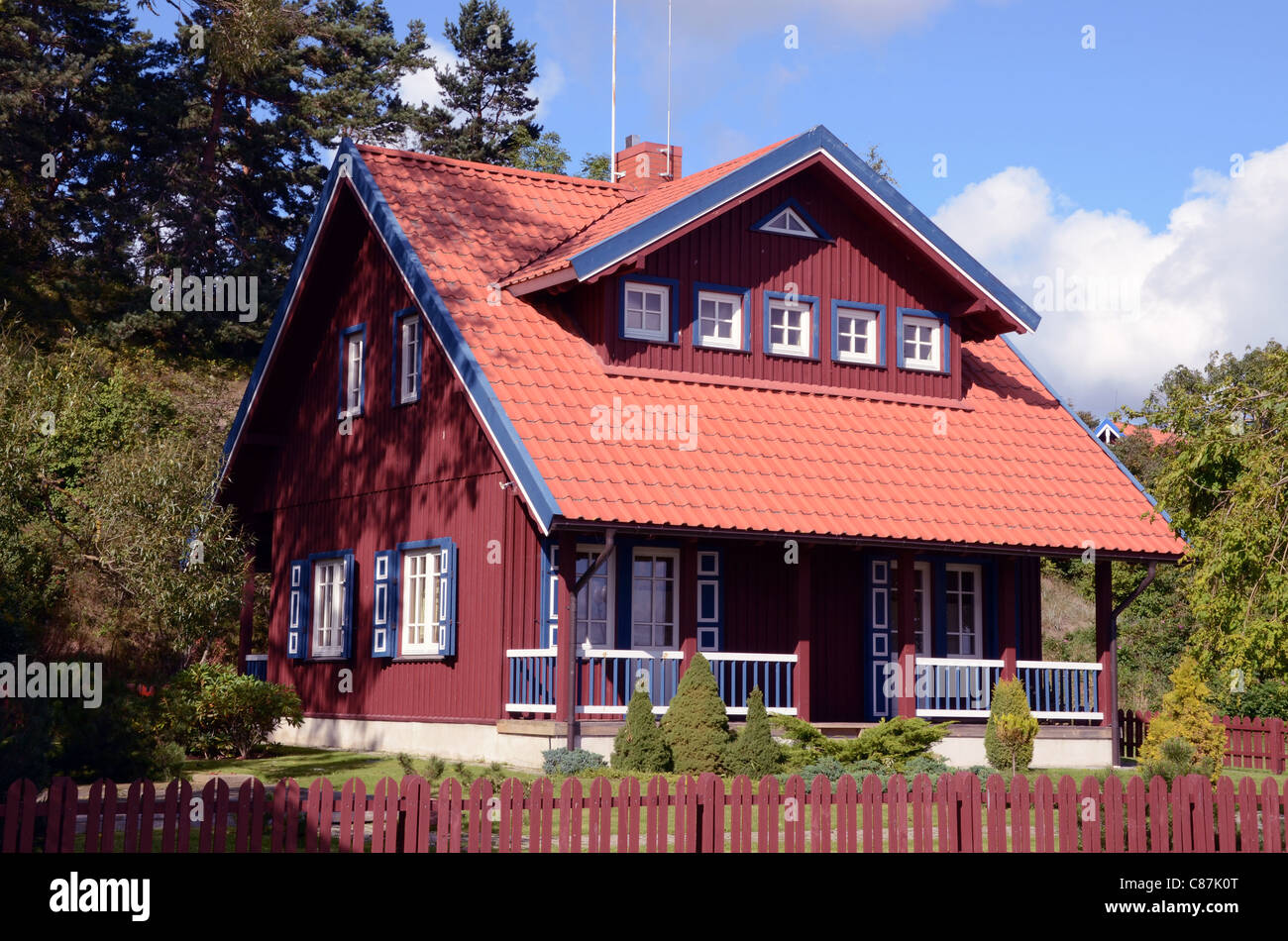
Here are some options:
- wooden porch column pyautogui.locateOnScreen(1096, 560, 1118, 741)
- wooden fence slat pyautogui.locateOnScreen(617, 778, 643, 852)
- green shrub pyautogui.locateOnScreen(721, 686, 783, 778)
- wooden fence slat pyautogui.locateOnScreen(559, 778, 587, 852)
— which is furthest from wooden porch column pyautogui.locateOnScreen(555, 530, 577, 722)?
wooden porch column pyautogui.locateOnScreen(1096, 560, 1118, 741)

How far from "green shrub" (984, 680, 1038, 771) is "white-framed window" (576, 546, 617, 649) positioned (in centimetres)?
507

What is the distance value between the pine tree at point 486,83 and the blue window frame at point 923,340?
104 ft

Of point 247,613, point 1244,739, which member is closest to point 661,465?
point 247,613

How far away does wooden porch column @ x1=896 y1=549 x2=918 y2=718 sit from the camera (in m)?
21.3

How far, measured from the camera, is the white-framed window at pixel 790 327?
2303 cm

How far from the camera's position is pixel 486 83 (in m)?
56.1

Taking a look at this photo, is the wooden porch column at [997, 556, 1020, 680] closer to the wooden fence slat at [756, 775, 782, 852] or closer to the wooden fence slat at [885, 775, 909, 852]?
the wooden fence slat at [885, 775, 909, 852]

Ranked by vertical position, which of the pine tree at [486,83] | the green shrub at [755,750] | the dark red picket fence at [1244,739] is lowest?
the dark red picket fence at [1244,739]

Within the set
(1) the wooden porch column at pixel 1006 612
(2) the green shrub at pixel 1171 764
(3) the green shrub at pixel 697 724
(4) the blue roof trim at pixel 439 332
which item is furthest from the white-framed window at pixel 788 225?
(2) the green shrub at pixel 1171 764

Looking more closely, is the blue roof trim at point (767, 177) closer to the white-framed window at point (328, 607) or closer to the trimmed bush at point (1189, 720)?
the trimmed bush at point (1189, 720)

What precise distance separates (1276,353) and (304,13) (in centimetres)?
3592

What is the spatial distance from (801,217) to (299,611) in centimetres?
1027

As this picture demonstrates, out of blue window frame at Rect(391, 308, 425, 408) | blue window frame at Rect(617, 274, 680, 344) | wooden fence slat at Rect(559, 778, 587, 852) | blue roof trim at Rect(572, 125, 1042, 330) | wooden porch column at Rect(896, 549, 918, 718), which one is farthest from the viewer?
blue window frame at Rect(391, 308, 425, 408)

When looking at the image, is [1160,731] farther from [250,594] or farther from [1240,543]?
[250,594]
